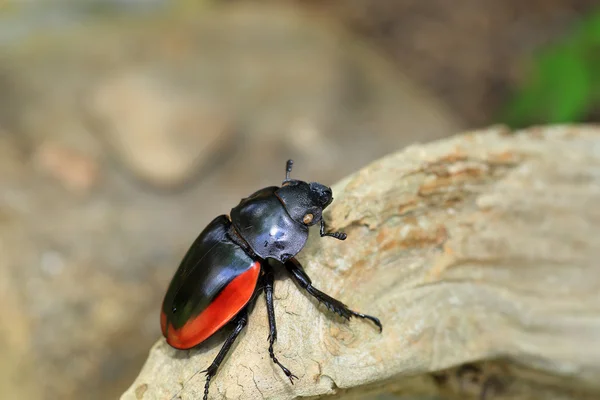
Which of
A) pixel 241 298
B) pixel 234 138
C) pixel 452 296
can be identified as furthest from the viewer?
pixel 234 138

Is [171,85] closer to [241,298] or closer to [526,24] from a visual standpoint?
[241,298]

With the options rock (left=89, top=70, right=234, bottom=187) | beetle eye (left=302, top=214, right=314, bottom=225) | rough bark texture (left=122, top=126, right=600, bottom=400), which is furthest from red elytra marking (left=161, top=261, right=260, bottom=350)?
rock (left=89, top=70, right=234, bottom=187)

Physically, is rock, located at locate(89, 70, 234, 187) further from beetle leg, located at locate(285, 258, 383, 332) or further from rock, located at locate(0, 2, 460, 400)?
beetle leg, located at locate(285, 258, 383, 332)

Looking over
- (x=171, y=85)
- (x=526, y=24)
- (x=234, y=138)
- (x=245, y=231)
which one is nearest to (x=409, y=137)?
(x=234, y=138)

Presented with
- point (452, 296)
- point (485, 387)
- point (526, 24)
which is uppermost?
point (526, 24)

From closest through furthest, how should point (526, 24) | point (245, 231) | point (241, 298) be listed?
point (241, 298) → point (245, 231) → point (526, 24)

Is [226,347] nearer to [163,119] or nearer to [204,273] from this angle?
[204,273]
